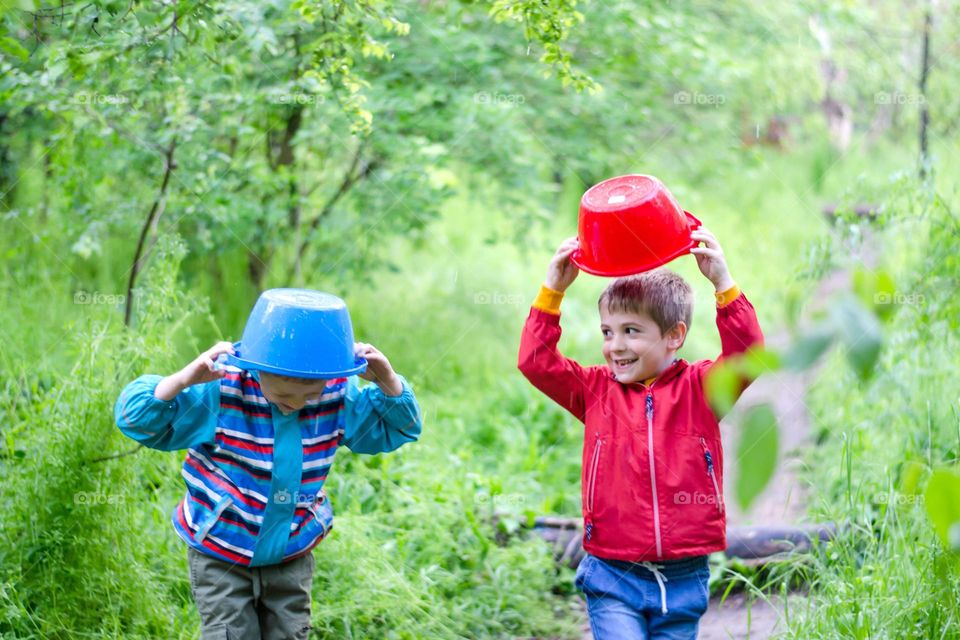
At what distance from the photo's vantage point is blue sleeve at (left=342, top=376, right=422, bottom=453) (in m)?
2.58

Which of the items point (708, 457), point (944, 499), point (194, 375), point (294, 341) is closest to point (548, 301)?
point (708, 457)

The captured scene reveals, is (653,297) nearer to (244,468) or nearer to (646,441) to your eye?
(646,441)

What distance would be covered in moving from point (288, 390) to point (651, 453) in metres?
0.93

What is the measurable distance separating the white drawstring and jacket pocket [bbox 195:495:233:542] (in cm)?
106

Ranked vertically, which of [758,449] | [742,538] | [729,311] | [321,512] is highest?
[758,449]

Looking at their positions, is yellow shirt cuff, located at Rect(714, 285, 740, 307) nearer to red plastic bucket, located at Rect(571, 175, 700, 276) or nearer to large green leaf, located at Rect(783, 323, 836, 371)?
red plastic bucket, located at Rect(571, 175, 700, 276)

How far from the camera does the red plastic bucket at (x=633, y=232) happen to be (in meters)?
2.55

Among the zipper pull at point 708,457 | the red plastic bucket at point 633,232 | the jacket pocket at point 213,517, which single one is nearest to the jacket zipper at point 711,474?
the zipper pull at point 708,457

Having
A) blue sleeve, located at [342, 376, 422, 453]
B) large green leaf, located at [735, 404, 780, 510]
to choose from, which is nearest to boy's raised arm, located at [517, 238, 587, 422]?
blue sleeve, located at [342, 376, 422, 453]

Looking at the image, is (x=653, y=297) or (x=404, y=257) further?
(x=404, y=257)

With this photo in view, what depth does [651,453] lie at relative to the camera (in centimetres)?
256

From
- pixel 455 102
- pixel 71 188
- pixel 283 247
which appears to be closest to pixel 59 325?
pixel 71 188

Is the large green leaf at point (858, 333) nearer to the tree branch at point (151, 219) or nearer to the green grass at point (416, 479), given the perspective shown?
the green grass at point (416, 479)

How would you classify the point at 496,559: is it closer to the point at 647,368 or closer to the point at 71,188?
the point at 647,368
